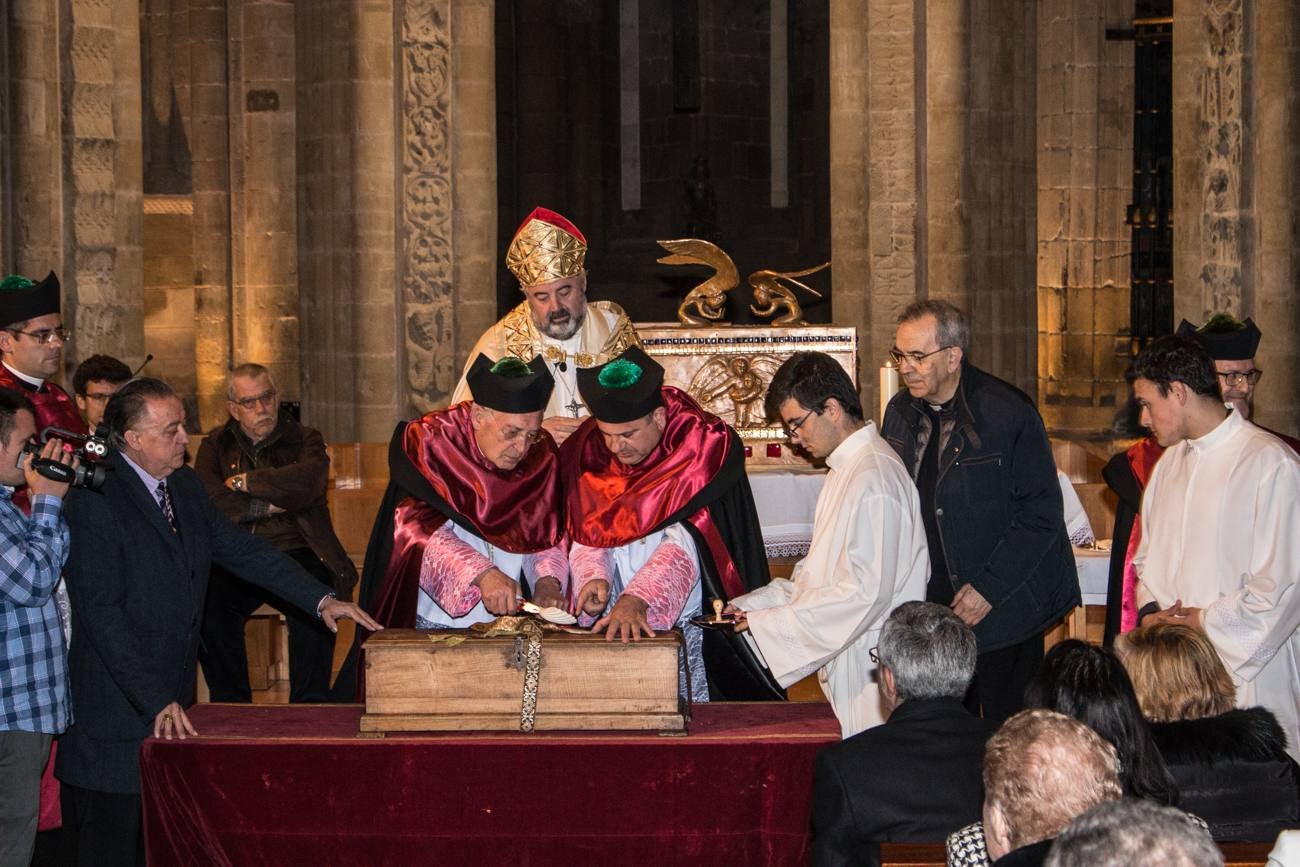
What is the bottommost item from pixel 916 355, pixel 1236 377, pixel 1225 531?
pixel 1225 531

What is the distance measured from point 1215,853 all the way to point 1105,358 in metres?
11.7

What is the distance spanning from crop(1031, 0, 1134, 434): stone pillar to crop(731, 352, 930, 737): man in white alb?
29.5ft

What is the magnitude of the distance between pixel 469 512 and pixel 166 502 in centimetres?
84

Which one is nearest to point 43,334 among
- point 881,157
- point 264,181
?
point 881,157

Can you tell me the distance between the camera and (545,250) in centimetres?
654

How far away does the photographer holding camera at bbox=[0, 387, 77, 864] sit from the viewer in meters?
4.20

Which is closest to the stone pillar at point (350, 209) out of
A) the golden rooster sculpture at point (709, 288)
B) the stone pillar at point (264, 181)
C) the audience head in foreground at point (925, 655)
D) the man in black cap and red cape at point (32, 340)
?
the golden rooster sculpture at point (709, 288)

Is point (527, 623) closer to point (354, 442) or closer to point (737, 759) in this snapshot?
point (737, 759)

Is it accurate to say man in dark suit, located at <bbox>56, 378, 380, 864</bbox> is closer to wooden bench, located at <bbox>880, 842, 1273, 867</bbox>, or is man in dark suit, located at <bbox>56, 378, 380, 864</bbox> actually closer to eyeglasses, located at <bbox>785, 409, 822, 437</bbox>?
eyeglasses, located at <bbox>785, 409, 822, 437</bbox>

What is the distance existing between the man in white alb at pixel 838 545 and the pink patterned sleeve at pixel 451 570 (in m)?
0.73

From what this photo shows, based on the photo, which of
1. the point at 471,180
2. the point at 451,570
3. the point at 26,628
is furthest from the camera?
the point at 471,180

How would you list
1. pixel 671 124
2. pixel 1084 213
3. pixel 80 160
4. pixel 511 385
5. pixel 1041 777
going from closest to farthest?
1. pixel 1041 777
2. pixel 511 385
3. pixel 80 160
4. pixel 1084 213
5. pixel 671 124

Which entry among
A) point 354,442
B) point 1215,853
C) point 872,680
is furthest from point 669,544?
point 354,442

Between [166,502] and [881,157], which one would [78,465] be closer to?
[166,502]
